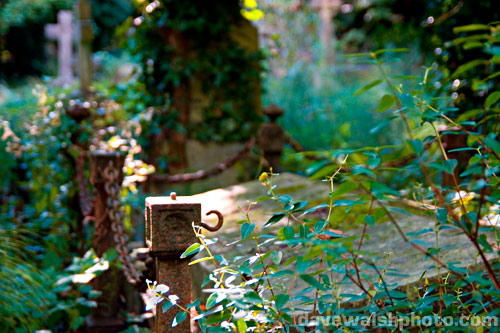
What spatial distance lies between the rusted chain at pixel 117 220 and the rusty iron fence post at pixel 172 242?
87cm

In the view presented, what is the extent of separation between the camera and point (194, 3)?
5730mm

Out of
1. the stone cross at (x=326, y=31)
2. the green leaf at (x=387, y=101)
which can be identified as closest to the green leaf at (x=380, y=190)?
the green leaf at (x=387, y=101)

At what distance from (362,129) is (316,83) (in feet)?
17.5

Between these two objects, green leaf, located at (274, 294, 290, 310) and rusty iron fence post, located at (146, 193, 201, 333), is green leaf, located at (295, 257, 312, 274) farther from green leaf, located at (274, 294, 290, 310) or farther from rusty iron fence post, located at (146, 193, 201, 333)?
rusty iron fence post, located at (146, 193, 201, 333)

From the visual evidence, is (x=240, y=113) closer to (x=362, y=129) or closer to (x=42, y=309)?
(x=362, y=129)

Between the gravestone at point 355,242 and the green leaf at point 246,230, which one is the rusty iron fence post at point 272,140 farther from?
the green leaf at point 246,230

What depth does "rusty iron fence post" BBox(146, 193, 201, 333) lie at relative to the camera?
1909 mm

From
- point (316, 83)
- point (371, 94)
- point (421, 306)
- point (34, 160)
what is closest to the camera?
point (421, 306)

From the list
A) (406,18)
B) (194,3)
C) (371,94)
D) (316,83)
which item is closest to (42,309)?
(194,3)

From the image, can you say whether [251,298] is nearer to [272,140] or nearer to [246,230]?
[246,230]

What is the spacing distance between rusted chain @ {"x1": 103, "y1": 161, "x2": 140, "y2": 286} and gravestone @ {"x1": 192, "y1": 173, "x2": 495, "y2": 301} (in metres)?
0.36

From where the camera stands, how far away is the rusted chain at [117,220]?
9.50ft

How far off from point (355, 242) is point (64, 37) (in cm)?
1159

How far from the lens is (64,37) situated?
12.7 m
